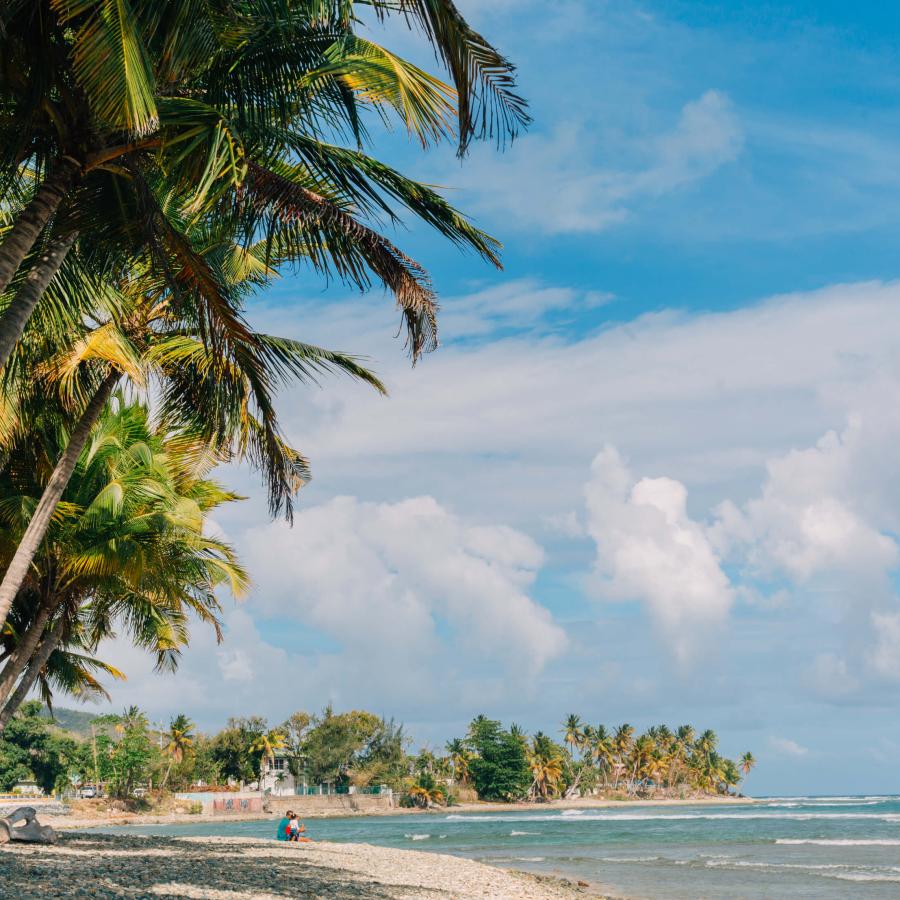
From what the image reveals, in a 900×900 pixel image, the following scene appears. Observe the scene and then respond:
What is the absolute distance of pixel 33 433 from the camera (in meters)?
12.6

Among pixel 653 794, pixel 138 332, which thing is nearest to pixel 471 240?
pixel 138 332

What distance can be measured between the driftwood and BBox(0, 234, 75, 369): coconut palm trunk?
413 inches

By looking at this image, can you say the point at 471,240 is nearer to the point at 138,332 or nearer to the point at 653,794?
the point at 138,332

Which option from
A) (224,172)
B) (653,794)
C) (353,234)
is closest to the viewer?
(224,172)

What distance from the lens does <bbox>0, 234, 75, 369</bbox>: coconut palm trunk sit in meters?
5.81

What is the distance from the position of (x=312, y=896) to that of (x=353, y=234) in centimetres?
723

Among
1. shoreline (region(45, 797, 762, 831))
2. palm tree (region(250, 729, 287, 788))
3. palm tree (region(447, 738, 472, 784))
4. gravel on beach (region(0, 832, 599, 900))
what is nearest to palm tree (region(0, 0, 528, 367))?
gravel on beach (region(0, 832, 599, 900))

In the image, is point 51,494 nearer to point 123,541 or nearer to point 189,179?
point 123,541

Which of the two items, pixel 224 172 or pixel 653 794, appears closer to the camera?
pixel 224 172

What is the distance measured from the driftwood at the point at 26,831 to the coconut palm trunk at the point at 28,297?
34.4 feet

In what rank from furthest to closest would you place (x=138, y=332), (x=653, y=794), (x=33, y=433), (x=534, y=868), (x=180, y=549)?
(x=653, y=794) < (x=534, y=868) < (x=180, y=549) < (x=33, y=433) < (x=138, y=332)

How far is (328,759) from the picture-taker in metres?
84.6

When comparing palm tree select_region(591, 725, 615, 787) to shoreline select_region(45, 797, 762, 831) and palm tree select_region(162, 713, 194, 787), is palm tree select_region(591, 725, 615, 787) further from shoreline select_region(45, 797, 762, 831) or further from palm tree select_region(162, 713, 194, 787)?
palm tree select_region(162, 713, 194, 787)

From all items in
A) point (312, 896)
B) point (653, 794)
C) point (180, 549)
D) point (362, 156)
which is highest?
point (362, 156)
